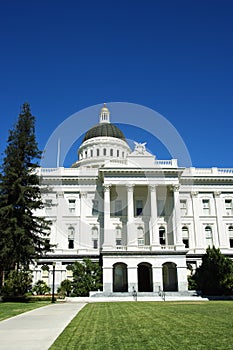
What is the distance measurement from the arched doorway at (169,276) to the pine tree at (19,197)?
19.1 metres

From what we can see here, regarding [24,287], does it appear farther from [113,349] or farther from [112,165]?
[113,349]

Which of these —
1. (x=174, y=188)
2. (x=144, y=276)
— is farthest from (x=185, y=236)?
(x=144, y=276)

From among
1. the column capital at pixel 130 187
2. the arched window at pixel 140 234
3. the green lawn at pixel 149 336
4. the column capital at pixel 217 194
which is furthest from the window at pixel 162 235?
the green lawn at pixel 149 336

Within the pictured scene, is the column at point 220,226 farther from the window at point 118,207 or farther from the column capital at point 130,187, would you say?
the window at point 118,207

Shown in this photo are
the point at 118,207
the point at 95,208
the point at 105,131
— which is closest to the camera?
the point at 118,207

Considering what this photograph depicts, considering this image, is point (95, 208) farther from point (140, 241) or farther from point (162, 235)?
point (162, 235)

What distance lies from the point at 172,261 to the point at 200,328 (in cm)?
3237

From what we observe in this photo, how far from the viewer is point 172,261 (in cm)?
4306

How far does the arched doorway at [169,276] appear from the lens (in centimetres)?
4525

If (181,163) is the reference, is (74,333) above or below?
below

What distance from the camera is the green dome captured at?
230 feet

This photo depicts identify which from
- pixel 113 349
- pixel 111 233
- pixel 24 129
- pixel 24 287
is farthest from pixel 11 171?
pixel 113 349

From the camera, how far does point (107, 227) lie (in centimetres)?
4512

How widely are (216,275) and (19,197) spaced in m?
22.1
